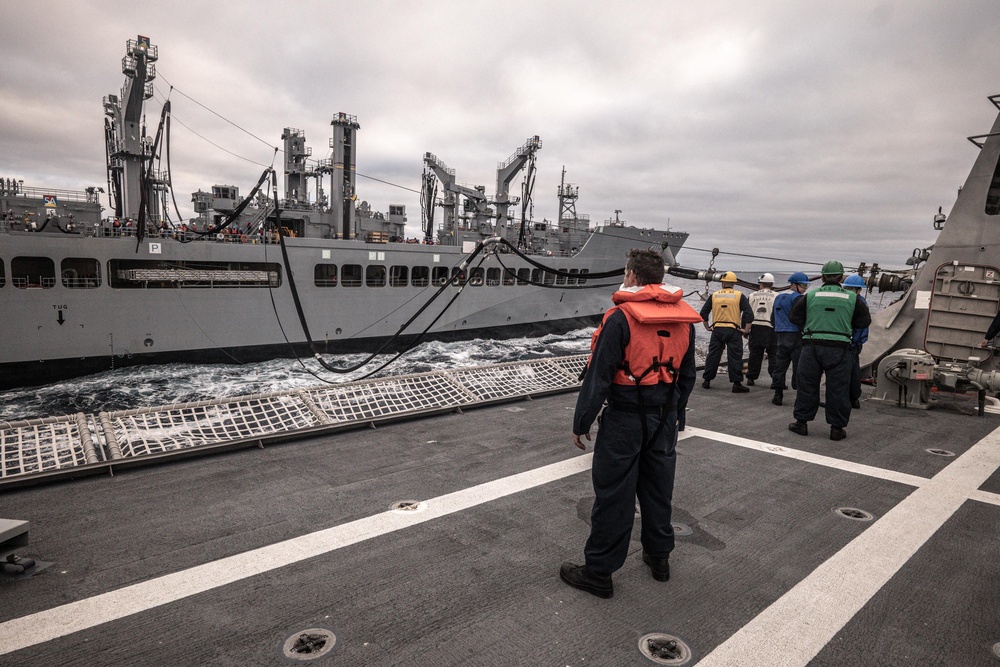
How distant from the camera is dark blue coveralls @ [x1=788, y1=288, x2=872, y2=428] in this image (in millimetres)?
5160

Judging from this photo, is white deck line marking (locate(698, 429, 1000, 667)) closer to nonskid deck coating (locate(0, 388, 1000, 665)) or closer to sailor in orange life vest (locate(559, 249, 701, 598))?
nonskid deck coating (locate(0, 388, 1000, 665))

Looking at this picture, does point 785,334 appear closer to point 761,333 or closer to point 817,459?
point 761,333

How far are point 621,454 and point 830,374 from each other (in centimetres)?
391

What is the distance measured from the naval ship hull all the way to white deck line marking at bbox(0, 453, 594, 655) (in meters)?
10.2

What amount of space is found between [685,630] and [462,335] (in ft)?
72.5

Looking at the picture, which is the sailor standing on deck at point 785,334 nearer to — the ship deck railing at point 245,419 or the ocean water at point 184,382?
the ocean water at point 184,382

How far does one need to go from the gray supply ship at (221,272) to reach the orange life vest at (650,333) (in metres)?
7.10

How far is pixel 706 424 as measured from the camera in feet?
18.4

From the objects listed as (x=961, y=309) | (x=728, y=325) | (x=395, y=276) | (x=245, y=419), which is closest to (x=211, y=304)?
(x=395, y=276)

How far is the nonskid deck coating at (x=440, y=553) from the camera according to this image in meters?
2.17

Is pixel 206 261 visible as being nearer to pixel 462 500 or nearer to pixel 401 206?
pixel 401 206

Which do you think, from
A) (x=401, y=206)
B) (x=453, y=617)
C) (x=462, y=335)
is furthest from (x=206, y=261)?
(x=453, y=617)

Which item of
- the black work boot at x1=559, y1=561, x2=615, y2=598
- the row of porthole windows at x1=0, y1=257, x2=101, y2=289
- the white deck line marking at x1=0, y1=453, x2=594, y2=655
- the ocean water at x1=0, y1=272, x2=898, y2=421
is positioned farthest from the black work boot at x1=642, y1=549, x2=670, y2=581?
the row of porthole windows at x1=0, y1=257, x2=101, y2=289

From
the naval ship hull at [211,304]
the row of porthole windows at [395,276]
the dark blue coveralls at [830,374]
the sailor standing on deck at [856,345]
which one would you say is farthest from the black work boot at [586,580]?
the row of porthole windows at [395,276]
